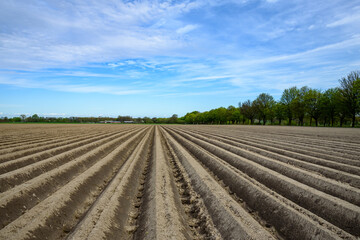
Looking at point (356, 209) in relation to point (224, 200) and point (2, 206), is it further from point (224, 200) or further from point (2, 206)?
point (2, 206)

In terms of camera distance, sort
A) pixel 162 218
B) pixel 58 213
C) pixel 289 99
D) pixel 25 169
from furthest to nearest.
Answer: pixel 289 99 < pixel 25 169 < pixel 58 213 < pixel 162 218

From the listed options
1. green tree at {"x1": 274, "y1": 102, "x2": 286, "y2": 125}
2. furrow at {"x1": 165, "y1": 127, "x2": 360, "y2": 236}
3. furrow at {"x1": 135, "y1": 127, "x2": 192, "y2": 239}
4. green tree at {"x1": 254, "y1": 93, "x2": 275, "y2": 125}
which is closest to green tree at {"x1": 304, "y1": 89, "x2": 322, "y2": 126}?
green tree at {"x1": 274, "y1": 102, "x2": 286, "y2": 125}

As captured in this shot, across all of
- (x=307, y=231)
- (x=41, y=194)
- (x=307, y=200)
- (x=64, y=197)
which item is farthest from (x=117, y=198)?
(x=307, y=200)

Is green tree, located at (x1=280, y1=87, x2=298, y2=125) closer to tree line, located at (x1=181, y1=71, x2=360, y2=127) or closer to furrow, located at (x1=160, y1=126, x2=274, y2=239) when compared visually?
tree line, located at (x1=181, y1=71, x2=360, y2=127)

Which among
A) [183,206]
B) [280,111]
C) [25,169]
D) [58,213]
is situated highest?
[280,111]

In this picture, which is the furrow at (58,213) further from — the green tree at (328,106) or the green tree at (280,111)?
the green tree at (280,111)

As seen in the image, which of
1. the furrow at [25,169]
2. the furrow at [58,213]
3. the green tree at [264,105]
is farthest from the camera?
the green tree at [264,105]

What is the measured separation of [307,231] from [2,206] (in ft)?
18.8

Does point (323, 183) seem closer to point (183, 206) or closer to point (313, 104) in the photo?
point (183, 206)

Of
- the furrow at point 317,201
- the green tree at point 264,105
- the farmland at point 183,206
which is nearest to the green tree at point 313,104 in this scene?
the green tree at point 264,105

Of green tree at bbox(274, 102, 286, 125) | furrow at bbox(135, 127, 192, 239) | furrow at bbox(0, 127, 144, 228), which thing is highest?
green tree at bbox(274, 102, 286, 125)

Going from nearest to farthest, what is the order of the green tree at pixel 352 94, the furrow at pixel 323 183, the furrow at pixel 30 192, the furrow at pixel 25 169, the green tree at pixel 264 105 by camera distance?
the furrow at pixel 30 192 → the furrow at pixel 323 183 → the furrow at pixel 25 169 → the green tree at pixel 352 94 → the green tree at pixel 264 105

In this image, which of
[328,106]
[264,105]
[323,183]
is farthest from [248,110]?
[323,183]

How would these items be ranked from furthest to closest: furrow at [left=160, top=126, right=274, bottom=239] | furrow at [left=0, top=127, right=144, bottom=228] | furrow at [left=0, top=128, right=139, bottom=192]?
1. furrow at [left=0, top=128, right=139, bottom=192]
2. furrow at [left=0, top=127, right=144, bottom=228]
3. furrow at [left=160, top=126, right=274, bottom=239]
